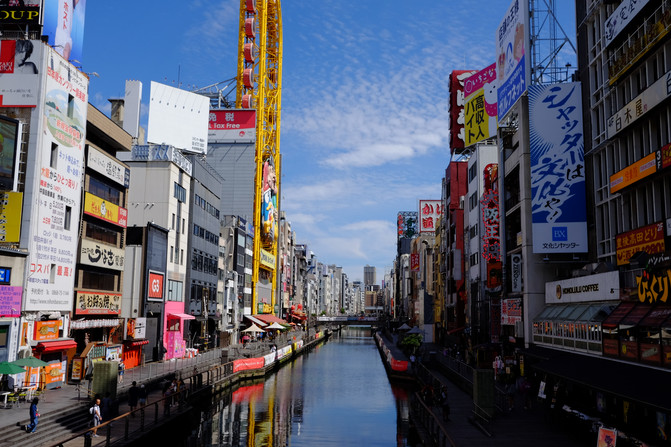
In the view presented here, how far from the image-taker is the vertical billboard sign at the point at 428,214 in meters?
130

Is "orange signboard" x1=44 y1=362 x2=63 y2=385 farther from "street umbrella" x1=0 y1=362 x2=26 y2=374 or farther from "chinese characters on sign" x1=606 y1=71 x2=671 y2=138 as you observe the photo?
"chinese characters on sign" x1=606 y1=71 x2=671 y2=138

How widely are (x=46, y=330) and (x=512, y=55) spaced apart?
41.2 m

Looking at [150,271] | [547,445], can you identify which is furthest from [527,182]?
[150,271]

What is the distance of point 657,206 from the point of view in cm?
3058

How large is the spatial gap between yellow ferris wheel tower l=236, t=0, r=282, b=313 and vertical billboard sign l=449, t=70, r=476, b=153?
34.9 meters

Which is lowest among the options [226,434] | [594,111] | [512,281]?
[226,434]

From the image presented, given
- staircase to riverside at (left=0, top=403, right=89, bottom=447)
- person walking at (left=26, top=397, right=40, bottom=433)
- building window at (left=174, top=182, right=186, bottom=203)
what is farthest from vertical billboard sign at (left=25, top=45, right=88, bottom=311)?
building window at (left=174, top=182, right=186, bottom=203)

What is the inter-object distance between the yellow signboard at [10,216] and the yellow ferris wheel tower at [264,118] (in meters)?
66.6

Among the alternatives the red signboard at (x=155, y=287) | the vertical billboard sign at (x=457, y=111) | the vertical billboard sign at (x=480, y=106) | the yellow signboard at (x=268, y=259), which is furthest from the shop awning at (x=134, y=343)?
the yellow signboard at (x=268, y=259)

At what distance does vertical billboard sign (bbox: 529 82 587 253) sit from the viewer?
135ft

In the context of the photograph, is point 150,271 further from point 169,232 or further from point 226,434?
point 226,434

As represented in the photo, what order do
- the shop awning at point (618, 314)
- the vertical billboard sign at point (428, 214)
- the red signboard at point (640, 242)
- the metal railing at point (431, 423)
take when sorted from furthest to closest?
1. the vertical billboard sign at point (428, 214)
2. the shop awning at point (618, 314)
3. the red signboard at point (640, 242)
4. the metal railing at point (431, 423)

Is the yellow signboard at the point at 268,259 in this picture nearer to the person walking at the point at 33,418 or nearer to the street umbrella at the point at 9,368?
the street umbrella at the point at 9,368

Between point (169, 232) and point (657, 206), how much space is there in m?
44.0
